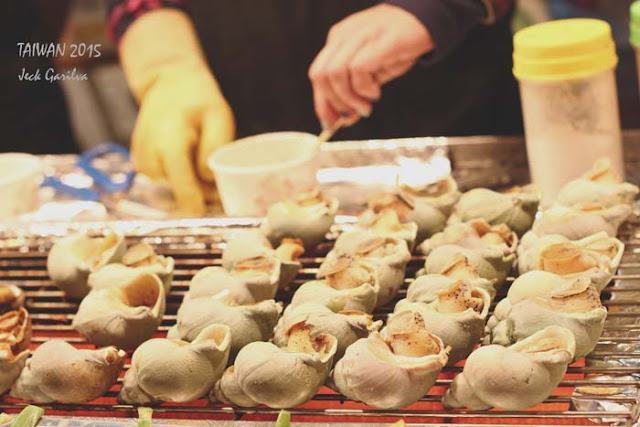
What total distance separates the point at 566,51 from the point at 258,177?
1.69 feet

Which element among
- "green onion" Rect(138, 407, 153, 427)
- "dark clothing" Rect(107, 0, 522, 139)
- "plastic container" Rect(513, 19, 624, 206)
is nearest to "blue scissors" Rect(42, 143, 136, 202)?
"dark clothing" Rect(107, 0, 522, 139)

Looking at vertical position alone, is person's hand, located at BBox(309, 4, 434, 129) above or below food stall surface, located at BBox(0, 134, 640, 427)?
above

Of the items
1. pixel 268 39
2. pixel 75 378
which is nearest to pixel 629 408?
pixel 75 378

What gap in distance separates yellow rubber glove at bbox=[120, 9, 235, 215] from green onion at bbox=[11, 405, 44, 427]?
83 centimetres

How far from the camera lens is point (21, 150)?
2842mm

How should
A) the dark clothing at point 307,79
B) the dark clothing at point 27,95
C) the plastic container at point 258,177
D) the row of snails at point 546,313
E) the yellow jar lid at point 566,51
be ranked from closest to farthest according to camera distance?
the row of snails at point 546,313
the yellow jar lid at point 566,51
the plastic container at point 258,177
the dark clothing at point 307,79
the dark clothing at point 27,95

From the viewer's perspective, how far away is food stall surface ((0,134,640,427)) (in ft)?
3.06

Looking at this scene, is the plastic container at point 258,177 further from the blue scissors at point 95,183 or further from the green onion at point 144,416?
the green onion at point 144,416

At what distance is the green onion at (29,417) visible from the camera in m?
0.96

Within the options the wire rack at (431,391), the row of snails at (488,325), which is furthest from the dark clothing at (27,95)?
the row of snails at (488,325)

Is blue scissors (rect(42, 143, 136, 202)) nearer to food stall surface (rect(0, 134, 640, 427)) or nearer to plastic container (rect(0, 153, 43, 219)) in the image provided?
plastic container (rect(0, 153, 43, 219))

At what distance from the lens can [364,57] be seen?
1.60 meters

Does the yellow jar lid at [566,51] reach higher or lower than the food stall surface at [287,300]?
higher

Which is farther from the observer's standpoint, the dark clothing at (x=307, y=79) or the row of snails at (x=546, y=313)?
the dark clothing at (x=307, y=79)
